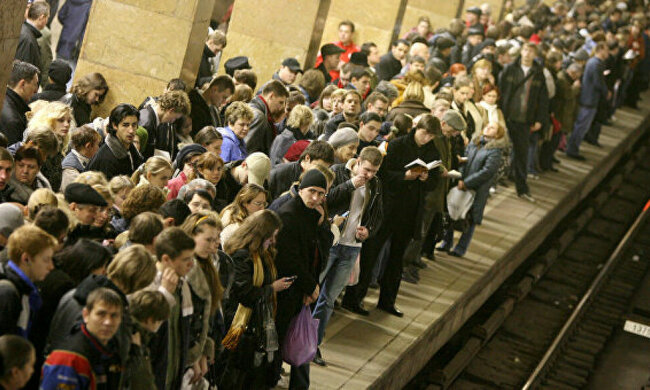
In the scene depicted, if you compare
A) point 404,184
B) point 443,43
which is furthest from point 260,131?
point 443,43

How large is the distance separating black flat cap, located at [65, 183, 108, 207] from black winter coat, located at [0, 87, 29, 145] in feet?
6.41

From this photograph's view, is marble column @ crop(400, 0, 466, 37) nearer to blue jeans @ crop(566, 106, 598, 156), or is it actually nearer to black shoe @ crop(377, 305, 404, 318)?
blue jeans @ crop(566, 106, 598, 156)

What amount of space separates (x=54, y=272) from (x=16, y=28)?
6.90 feet

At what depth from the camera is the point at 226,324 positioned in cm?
836

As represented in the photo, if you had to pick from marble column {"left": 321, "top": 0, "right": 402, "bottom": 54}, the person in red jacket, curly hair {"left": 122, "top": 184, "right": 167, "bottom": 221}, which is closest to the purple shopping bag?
curly hair {"left": 122, "top": 184, "right": 167, "bottom": 221}

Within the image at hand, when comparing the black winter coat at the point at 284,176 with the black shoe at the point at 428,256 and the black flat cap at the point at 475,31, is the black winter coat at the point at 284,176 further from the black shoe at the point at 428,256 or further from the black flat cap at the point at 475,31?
the black flat cap at the point at 475,31

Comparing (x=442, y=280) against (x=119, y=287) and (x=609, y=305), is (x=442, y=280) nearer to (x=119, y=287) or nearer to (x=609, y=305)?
(x=609, y=305)

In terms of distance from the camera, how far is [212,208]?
8.63 meters

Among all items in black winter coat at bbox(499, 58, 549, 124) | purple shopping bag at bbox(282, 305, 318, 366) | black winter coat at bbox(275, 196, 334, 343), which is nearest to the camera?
black winter coat at bbox(275, 196, 334, 343)

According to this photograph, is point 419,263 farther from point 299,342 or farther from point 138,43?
point 299,342

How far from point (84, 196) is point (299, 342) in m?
2.34

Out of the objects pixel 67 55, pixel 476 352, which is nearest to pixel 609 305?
pixel 476 352

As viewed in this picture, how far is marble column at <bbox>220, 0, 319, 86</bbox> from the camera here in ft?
51.7

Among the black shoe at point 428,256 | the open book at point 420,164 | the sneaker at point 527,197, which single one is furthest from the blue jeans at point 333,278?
the sneaker at point 527,197
